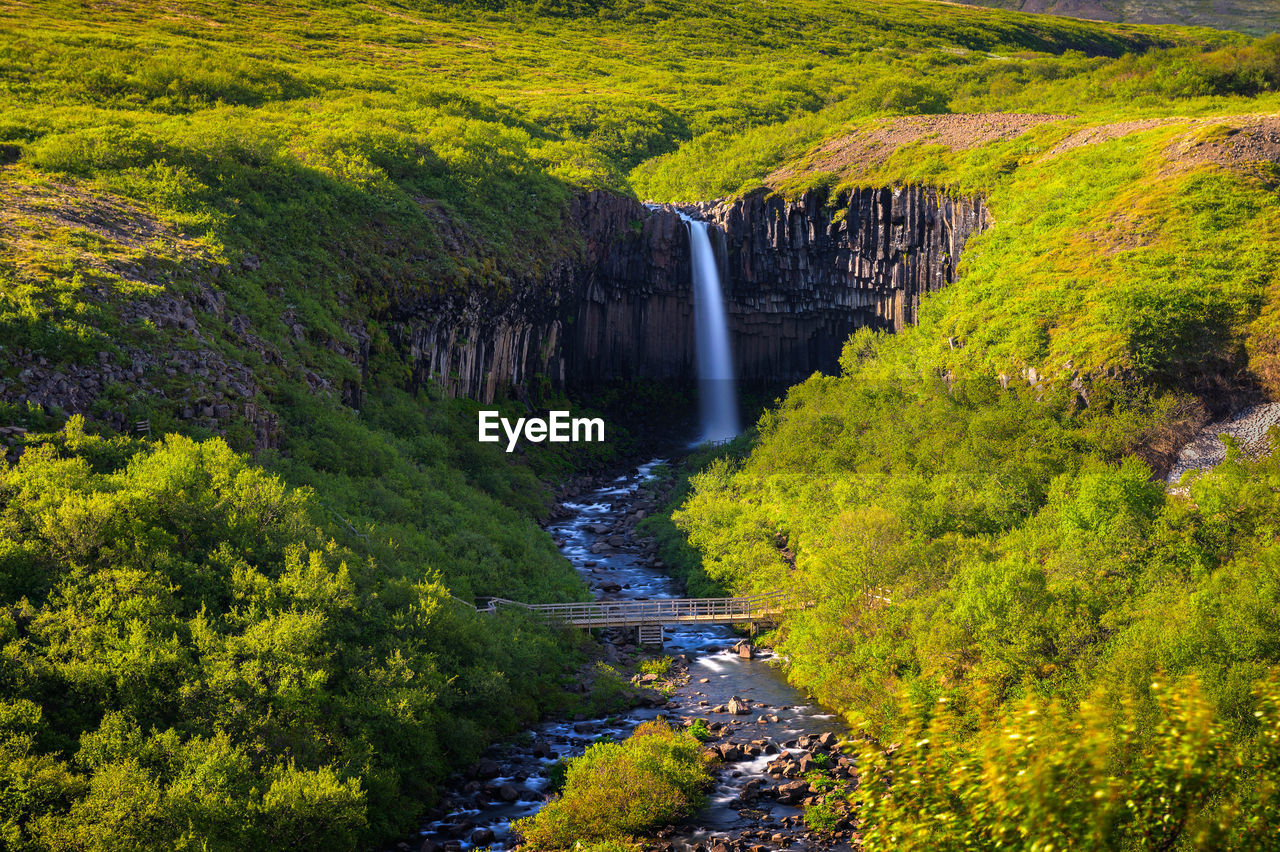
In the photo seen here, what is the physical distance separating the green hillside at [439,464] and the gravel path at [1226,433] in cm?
148

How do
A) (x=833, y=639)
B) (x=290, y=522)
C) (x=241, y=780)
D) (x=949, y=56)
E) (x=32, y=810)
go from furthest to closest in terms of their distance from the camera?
(x=949, y=56) → (x=833, y=639) → (x=290, y=522) → (x=241, y=780) → (x=32, y=810)

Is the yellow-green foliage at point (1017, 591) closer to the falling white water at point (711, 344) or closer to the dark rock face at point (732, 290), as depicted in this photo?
the dark rock face at point (732, 290)

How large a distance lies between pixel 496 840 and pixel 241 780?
24.6 feet

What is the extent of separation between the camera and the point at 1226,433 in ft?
142

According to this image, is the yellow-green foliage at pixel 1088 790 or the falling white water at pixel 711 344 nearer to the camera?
the yellow-green foliage at pixel 1088 790

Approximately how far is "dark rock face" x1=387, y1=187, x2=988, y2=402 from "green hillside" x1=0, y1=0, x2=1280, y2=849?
2807 mm

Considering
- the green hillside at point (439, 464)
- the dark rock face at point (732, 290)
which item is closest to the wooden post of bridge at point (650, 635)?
the green hillside at point (439, 464)

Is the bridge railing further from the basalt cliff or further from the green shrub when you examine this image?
the basalt cliff

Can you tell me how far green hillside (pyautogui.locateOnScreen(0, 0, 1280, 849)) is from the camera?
2855 centimetres

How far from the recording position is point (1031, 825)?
17703 millimetres

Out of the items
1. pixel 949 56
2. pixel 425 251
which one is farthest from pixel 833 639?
Result: pixel 949 56

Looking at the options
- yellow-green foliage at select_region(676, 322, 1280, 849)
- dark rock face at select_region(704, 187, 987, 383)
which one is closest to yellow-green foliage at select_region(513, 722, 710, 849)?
yellow-green foliage at select_region(676, 322, 1280, 849)

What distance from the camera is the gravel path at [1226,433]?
139ft

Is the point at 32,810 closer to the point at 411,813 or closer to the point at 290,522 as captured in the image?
the point at 411,813
